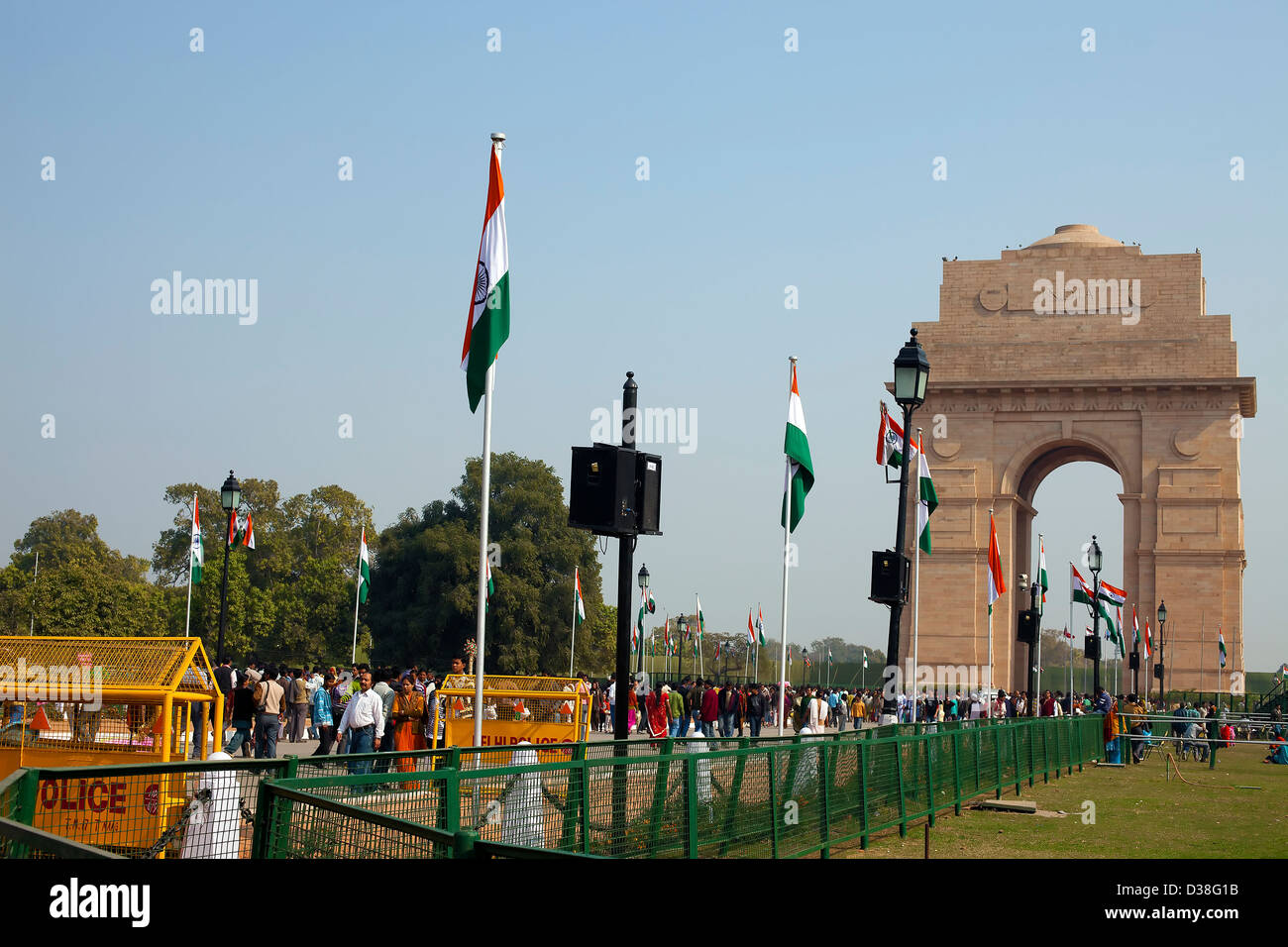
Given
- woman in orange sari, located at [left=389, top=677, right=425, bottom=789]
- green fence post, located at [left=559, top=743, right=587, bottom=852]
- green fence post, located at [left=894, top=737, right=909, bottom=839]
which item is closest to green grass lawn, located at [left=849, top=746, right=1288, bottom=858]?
green fence post, located at [left=894, top=737, right=909, bottom=839]

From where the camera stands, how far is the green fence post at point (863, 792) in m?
12.9

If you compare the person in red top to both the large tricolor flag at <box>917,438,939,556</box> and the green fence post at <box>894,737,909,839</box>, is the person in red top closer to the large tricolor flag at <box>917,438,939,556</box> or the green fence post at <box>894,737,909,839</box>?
the large tricolor flag at <box>917,438,939,556</box>

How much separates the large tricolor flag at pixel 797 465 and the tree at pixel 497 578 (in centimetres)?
4515

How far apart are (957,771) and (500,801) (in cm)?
961

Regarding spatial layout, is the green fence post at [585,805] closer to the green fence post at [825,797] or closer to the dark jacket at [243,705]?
the green fence post at [825,797]

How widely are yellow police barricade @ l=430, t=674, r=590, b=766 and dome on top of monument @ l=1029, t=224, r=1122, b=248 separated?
4244 centimetres

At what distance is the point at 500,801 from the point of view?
799 centimetres

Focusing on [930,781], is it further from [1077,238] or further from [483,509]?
[1077,238]

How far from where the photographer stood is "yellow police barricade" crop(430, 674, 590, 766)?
18281 mm

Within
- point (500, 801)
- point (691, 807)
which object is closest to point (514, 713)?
point (691, 807)

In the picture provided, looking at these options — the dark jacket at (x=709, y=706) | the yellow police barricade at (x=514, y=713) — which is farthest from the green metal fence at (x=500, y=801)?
the dark jacket at (x=709, y=706)
